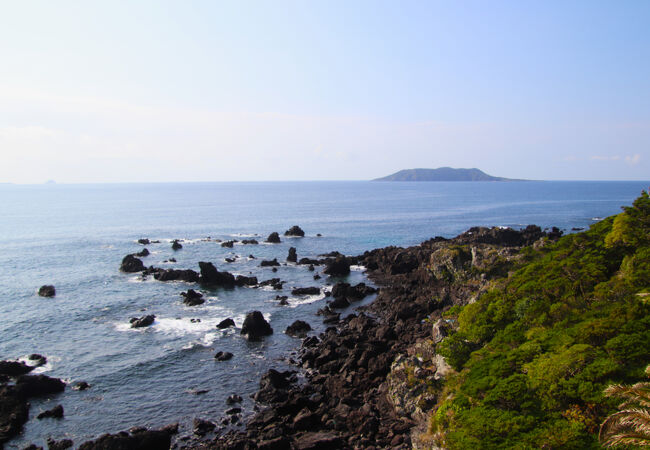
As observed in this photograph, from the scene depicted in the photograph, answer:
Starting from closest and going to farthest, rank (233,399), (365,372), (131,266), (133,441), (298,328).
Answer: (133,441)
(233,399)
(365,372)
(298,328)
(131,266)

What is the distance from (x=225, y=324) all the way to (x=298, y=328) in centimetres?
951

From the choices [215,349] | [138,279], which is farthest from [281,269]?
[215,349]

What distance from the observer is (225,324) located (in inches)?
1975

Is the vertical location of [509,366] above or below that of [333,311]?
above

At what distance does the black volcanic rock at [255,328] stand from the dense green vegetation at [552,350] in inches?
958

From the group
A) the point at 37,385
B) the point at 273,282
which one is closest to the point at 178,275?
the point at 273,282

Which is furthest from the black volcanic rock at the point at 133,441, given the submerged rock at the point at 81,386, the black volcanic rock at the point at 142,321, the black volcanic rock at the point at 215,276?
A: the black volcanic rock at the point at 215,276

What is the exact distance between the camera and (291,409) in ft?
102

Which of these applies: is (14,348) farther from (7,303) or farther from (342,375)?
(342,375)

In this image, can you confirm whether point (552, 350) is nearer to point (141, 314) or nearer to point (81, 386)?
point (81, 386)

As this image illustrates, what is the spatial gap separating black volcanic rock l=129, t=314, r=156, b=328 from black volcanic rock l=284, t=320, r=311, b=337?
18165 mm

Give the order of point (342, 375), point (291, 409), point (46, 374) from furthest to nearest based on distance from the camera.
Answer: point (46, 374)
point (342, 375)
point (291, 409)

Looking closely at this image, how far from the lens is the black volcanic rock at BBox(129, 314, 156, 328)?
50500 mm

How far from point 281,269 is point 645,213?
193 feet
